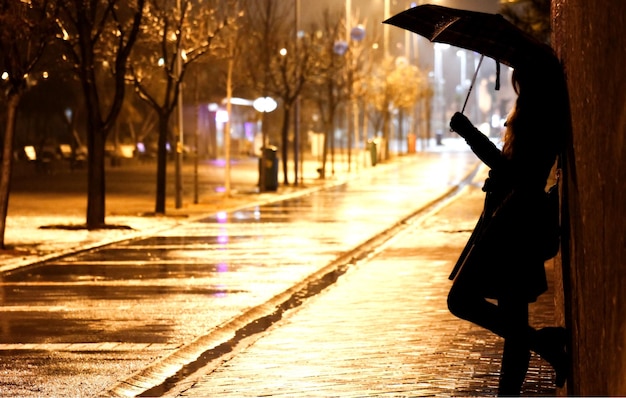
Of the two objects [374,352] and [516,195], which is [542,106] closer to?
[516,195]

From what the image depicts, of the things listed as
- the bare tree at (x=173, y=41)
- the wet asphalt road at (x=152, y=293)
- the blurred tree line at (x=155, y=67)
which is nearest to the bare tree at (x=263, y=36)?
the blurred tree line at (x=155, y=67)

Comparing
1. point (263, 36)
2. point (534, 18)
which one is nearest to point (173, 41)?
point (534, 18)

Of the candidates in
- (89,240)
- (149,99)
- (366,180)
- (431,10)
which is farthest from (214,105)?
(431,10)

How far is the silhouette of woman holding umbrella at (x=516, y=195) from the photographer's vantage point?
20.7 feet

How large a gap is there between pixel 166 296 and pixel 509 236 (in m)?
8.46

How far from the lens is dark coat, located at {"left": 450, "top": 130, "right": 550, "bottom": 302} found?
638 cm

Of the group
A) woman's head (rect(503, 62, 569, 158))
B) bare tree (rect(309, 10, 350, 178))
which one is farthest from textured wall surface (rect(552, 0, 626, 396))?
bare tree (rect(309, 10, 350, 178))

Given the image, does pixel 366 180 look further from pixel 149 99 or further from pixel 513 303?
pixel 513 303

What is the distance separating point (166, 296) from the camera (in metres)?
14.4

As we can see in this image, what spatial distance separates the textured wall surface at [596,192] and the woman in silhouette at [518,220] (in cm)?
14

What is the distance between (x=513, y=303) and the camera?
21.4ft

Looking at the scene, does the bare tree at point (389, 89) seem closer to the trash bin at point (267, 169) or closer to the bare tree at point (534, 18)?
the trash bin at point (267, 169)

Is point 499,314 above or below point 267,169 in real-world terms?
above

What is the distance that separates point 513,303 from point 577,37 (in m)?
1.42
